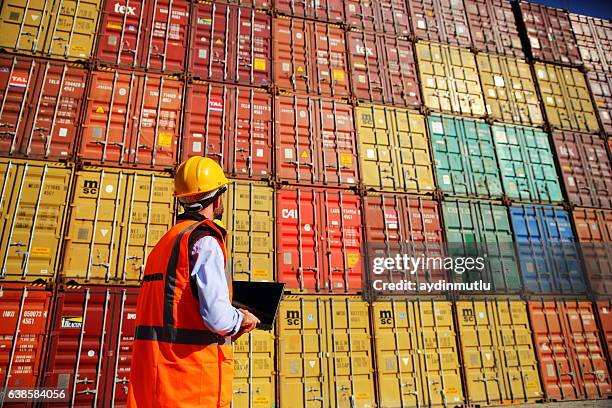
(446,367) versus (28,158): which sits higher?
(28,158)

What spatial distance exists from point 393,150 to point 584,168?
603 cm

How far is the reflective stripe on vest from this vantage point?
224cm

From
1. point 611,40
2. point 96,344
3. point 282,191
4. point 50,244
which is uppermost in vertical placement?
point 611,40

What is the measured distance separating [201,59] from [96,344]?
6521 mm

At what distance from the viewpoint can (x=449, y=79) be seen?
11.7m

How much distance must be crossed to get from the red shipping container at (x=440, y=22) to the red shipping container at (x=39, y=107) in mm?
9204

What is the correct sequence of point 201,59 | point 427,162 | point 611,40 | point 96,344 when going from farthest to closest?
point 611,40
point 427,162
point 201,59
point 96,344

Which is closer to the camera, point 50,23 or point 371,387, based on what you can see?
point 371,387

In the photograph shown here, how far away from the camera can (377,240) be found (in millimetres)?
9070

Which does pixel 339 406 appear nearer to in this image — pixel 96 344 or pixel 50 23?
pixel 96 344

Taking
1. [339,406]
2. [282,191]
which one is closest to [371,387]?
[339,406]

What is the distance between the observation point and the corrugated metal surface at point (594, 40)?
14148 millimetres

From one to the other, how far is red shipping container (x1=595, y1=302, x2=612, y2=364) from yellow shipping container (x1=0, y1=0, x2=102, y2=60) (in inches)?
521

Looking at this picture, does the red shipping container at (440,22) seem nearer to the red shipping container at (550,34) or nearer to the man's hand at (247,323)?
the red shipping container at (550,34)
